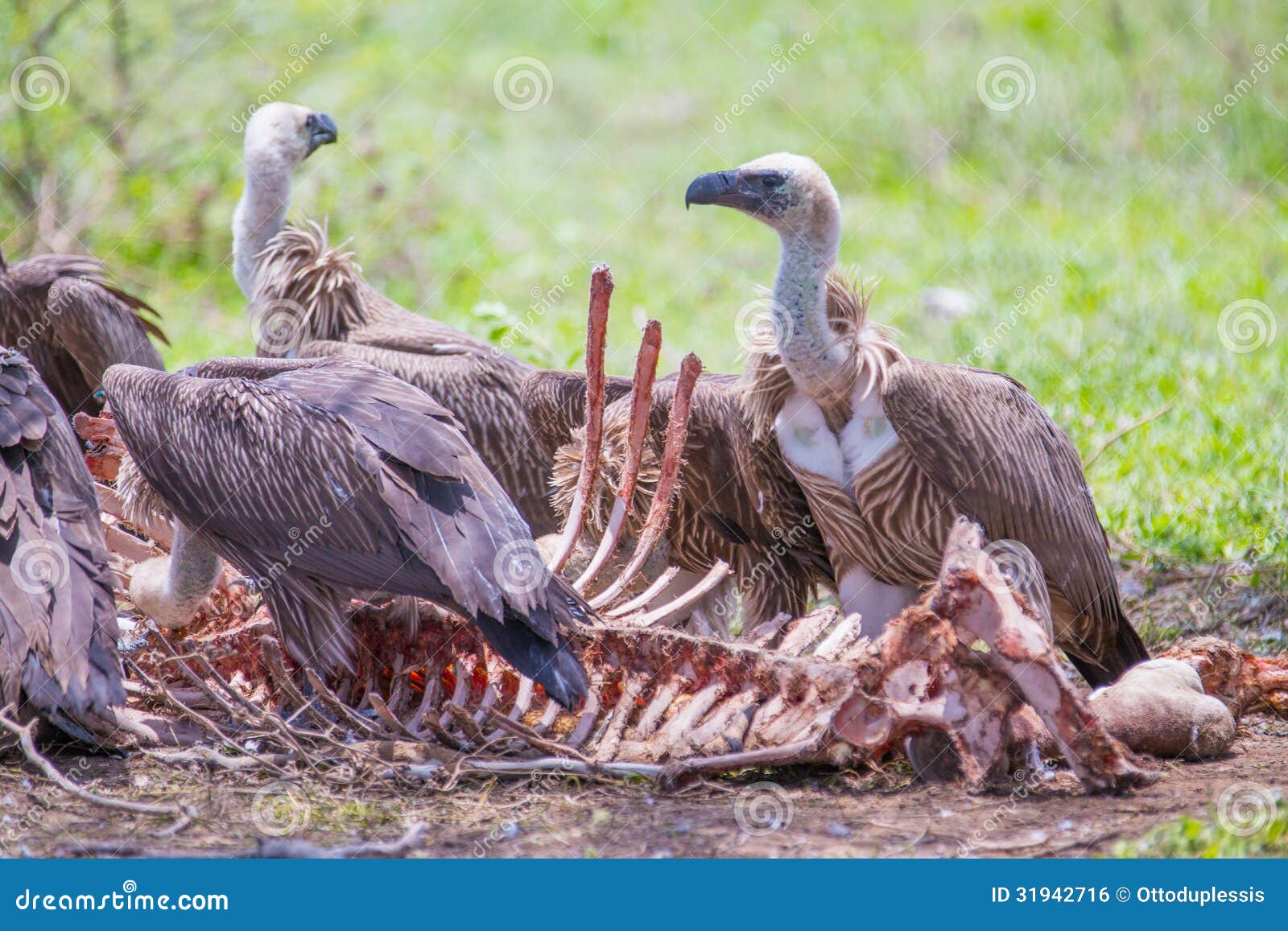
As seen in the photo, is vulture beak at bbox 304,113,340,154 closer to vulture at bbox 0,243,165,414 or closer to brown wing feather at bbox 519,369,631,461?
vulture at bbox 0,243,165,414

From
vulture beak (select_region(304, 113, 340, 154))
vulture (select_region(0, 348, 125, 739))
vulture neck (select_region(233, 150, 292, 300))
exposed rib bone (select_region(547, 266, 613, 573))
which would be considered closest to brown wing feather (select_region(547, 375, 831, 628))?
exposed rib bone (select_region(547, 266, 613, 573))

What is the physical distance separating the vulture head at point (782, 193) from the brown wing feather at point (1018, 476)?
579 mm

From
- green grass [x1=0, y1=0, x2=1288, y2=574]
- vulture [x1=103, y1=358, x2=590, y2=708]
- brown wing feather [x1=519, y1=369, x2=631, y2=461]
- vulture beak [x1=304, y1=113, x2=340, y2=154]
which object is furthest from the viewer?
green grass [x1=0, y1=0, x2=1288, y2=574]

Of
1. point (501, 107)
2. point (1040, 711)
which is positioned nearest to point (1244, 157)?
point (501, 107)

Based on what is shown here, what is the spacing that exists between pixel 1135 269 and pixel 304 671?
6.66m

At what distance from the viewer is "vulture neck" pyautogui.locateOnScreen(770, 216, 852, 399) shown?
16.2 feet

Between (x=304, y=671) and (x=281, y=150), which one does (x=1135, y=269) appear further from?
(x=304, y=671)

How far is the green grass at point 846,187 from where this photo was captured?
8055 millimetres

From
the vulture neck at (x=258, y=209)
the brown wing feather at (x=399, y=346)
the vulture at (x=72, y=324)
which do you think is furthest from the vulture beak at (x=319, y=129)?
the vulture at (x=72, y=324)

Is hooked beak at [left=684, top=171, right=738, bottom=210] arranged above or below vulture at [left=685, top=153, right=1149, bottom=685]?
above

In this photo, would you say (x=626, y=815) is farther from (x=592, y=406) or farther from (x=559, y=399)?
(x=559, y=399)

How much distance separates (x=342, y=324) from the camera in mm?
6777

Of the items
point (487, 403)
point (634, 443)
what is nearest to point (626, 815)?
point (634, 443)

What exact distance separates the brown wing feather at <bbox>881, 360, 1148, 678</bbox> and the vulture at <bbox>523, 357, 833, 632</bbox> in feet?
2.11
